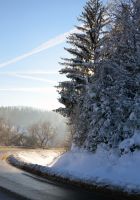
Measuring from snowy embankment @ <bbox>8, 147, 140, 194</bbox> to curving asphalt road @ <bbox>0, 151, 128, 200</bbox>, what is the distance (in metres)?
0.81

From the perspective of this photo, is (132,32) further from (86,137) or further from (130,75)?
(86,137)

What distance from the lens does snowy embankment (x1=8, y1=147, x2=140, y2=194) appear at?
12.8 m

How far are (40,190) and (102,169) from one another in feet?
13.0

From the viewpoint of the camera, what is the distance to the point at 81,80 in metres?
30.7

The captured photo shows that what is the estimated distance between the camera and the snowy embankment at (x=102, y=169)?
12.8m

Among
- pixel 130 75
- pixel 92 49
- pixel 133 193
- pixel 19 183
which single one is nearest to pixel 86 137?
pixel 130 75

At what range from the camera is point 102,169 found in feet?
50.9

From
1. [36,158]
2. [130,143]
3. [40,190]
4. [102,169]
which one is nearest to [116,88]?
[130,143]

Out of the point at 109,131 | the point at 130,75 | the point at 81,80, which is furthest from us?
the point at 81,80

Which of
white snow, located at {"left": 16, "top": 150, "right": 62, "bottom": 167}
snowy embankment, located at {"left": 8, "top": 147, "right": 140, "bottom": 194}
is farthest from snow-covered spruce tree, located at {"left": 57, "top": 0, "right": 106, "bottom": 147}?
snowy embankment, located at {"left": 8, "top": 147, "right": 140, "bottom": 194}

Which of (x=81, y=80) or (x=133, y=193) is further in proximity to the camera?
(x=81, y=80)

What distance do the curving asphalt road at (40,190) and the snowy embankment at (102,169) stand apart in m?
0.81

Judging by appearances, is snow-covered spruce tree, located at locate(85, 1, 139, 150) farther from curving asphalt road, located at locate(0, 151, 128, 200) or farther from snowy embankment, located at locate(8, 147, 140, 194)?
curving asphalt road, located at locate(0, 151, 128, 200)

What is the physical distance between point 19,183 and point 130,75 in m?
8.67
